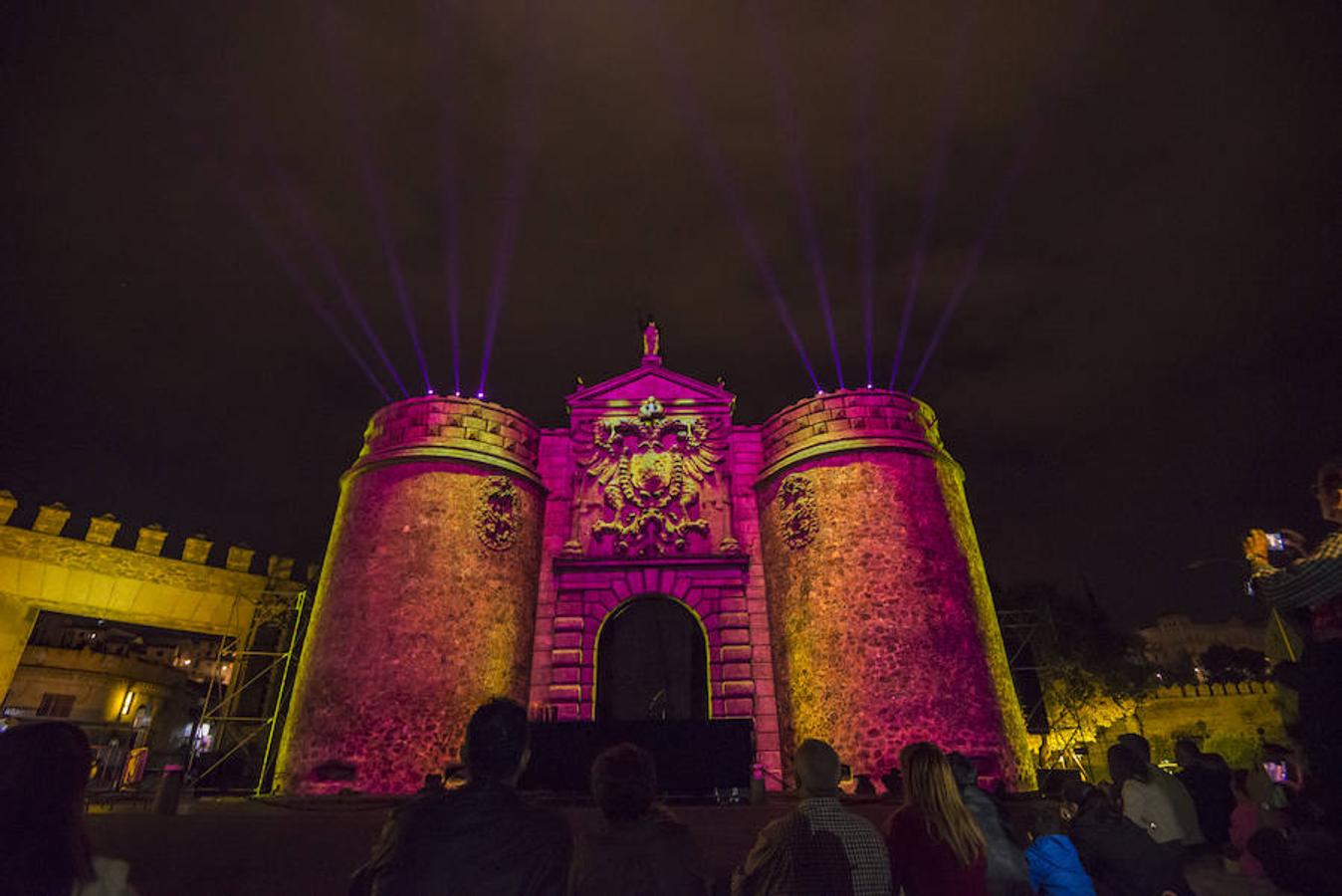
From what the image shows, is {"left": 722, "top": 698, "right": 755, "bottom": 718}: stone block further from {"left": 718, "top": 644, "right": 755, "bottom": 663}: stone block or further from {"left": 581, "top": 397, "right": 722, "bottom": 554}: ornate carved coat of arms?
{"left": 581, "top": 397, "right": 722, "bottom": 554}: ornate carved coat of arms

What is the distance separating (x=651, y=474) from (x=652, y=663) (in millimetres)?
5212

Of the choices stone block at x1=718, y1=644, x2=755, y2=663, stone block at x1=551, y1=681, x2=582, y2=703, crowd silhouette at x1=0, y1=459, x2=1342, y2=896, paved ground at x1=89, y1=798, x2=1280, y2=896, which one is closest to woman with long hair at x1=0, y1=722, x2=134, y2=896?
crowd silhouette at x1=0, y1=459, x2=1342, y2=896

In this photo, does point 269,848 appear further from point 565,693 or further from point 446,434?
point 446,434

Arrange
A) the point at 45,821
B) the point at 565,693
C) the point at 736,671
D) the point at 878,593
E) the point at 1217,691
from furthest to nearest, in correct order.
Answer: the point at 1217,691, the point at 736,671, the point at 565,693, the point at 878,593, the point at 45,821

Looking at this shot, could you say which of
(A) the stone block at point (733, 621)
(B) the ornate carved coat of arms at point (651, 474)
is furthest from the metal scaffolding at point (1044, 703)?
(B) the ornate carved coat of arms at point (651, 474)

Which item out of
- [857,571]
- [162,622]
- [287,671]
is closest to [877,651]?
[857,571]

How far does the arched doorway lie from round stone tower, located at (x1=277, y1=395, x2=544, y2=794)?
7.38 feet

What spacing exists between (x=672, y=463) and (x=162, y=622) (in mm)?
18681

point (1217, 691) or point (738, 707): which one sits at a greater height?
point (1217, 691)

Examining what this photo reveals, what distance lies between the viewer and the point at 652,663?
706 inches

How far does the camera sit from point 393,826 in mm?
2824

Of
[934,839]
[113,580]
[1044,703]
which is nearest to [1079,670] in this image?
[1044,703]

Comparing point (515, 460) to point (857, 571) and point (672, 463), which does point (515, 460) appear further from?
point (857, 571)

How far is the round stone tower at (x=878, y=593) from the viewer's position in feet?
50.0
